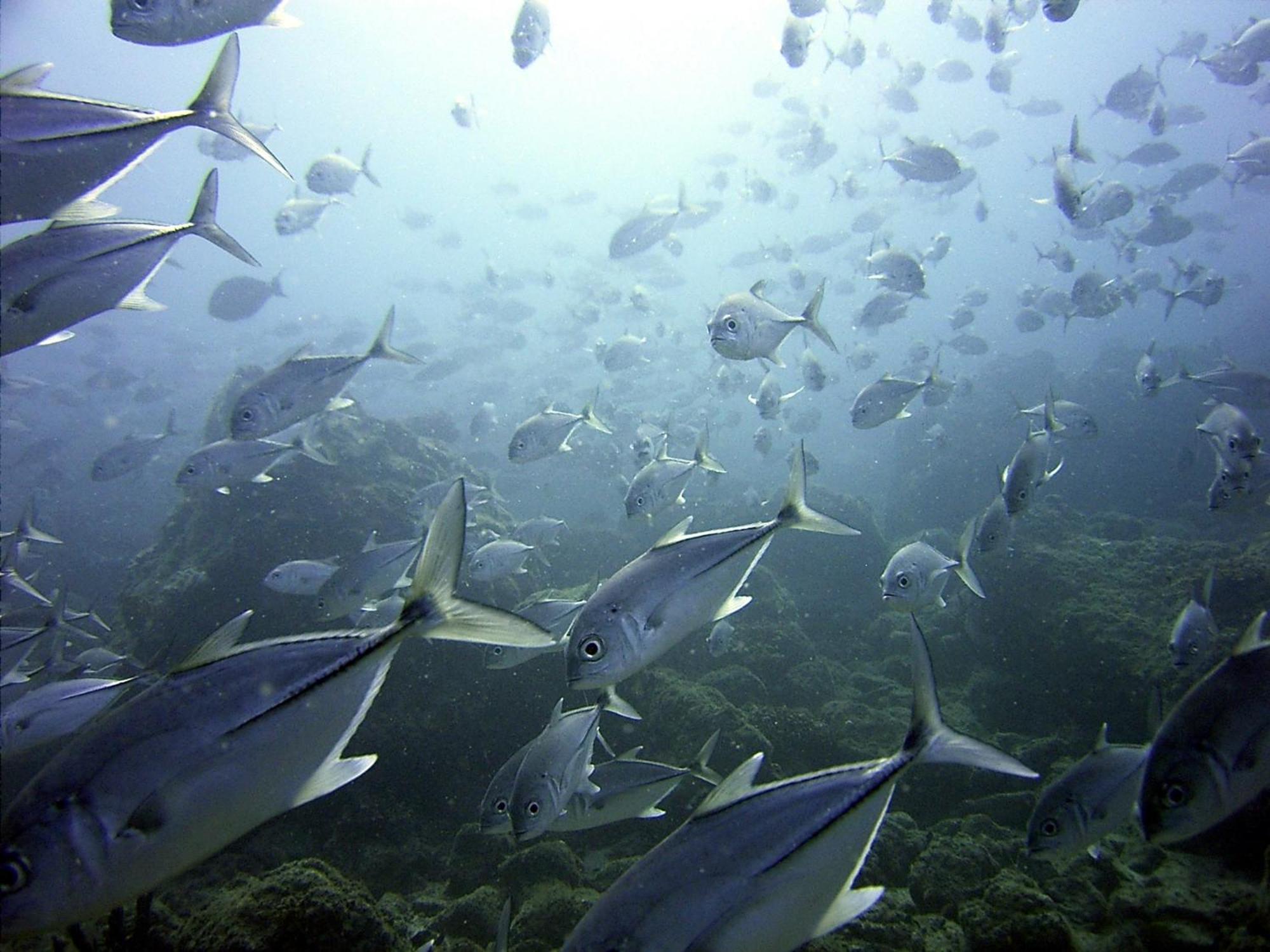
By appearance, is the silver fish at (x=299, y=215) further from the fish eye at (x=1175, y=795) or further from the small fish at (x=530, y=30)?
the fish eye at (x=1175, y=795)

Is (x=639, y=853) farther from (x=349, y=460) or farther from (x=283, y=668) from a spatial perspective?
(x=349, y=460)

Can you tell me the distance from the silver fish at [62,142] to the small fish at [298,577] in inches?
145

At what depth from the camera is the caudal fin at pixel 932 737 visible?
1.84 meters

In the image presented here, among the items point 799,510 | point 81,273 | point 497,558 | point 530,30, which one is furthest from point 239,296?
point 799,510

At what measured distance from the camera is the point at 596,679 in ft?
7.64

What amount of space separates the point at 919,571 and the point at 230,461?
6.51m

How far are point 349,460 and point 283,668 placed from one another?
9120 mm

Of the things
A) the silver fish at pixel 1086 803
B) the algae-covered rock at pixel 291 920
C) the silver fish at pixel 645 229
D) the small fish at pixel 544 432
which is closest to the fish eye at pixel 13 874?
the algae-covered rock at pixel 291 920

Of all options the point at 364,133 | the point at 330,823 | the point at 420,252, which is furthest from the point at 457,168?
the point at 330,823

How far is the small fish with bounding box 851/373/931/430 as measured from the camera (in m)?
6.77

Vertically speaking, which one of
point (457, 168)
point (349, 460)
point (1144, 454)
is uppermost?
point (457, 168)

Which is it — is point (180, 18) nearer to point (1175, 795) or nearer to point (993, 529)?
point (1175, 795)

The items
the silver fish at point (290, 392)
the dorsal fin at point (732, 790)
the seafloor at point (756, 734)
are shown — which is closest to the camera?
the dorsal fin at point (732, 790)

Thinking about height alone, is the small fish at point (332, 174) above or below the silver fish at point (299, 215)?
above
